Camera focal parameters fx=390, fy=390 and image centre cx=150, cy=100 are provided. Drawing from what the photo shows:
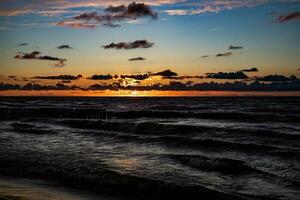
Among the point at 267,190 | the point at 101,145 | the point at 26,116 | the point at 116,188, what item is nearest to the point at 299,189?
the point at 267,190

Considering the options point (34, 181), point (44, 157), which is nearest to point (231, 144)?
point (44, 157)

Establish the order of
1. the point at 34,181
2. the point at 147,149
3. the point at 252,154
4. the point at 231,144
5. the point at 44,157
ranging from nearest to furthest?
the point at 34,181 → the point at 44,157 → the point at 252,154 → the point at 147,149 → the point at 231,144

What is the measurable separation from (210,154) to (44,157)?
832 centimetres

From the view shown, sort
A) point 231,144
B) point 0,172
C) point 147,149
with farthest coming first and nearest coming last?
point 231,144
point 147,149
point 0,172

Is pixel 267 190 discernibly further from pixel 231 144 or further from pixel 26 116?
pixel 26 116

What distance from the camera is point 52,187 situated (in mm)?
12477

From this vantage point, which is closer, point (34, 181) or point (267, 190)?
point (267, 190)

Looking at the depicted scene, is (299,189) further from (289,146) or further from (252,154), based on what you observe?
(289,146)

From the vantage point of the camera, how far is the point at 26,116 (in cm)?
5616

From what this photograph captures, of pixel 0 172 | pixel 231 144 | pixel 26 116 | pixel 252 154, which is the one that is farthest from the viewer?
pixel 26 116

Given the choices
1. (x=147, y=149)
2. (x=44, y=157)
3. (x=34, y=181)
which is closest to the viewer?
(x=34, y=181)

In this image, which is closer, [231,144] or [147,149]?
[147,149]

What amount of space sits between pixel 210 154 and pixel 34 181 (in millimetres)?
9836

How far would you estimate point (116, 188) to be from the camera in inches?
505
